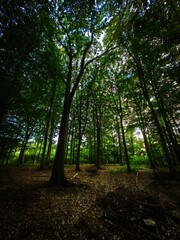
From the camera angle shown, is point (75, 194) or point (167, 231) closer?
point (167, 231)

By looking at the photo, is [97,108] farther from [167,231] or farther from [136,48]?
[167,231]

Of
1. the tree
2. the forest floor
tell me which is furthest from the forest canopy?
the forest floor

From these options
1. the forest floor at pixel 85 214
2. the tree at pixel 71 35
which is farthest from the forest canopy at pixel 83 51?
the forest floor at pixel 85 214

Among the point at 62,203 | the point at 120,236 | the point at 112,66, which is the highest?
the point at 112,66

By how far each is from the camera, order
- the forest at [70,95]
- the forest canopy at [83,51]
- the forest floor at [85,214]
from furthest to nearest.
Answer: the forest canopy at [83,51]
the forest at [70,95]
the forest floor at [85,214]

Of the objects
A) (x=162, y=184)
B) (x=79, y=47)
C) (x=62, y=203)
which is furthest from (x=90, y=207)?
(x=79, y=47)

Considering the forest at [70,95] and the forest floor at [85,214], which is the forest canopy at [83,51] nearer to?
the forest at [70,95]

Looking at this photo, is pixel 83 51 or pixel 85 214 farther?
pixel 83 51

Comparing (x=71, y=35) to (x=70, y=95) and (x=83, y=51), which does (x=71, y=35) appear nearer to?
(x=83, y=51)

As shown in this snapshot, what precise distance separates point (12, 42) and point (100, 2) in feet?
19.7

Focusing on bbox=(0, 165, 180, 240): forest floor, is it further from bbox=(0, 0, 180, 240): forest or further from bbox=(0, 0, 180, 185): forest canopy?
bbox=(0, 0, 180, 185): forest canopy

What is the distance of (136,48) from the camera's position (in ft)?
18.9

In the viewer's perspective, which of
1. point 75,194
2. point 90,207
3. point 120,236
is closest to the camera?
point 120,236

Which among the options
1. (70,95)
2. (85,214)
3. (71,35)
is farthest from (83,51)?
(85,214)
